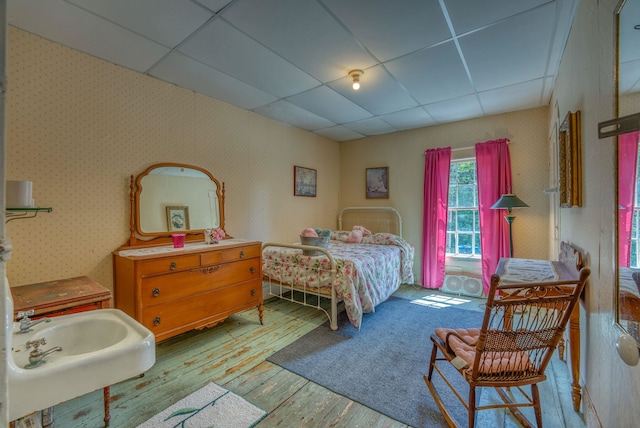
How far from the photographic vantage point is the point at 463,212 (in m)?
4.24

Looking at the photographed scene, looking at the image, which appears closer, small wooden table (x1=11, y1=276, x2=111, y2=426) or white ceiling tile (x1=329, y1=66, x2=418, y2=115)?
small wooden table (x1=11, y1=276, x2=111, y2=426)

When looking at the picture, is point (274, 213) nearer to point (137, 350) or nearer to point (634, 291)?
point (137, 350)

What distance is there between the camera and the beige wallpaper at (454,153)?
3.59 m

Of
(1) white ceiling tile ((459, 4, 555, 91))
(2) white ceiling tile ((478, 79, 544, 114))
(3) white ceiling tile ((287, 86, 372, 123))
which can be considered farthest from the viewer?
(3) white ceiling tile ((287, 86, 372, 123))

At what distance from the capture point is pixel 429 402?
1.84 metres

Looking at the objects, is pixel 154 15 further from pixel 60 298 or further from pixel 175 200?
pixel 60 298

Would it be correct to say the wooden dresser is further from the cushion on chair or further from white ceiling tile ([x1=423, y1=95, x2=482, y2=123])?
white ceiling tile ([x1=423, y1=95, x2=482, y2=123])

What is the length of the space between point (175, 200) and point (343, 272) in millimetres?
1932

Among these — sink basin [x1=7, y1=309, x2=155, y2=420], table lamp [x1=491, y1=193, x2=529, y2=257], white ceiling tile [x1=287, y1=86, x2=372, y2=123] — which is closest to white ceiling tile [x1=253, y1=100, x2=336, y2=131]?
white ceiling tile [x1=287, y1=86, x2=372, y2=123]

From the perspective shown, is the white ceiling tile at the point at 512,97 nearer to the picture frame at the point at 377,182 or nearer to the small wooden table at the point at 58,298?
the picture frame at the point at 377,182

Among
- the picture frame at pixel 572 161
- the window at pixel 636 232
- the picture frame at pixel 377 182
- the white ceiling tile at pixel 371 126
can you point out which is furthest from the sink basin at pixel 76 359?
the picture frame at pixel 377 182

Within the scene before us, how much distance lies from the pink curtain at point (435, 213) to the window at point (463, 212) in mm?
189

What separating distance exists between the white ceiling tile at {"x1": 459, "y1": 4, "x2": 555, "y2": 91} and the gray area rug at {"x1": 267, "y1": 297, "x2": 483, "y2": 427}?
259 centimetres

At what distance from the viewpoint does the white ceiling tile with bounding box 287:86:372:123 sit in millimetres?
3188
